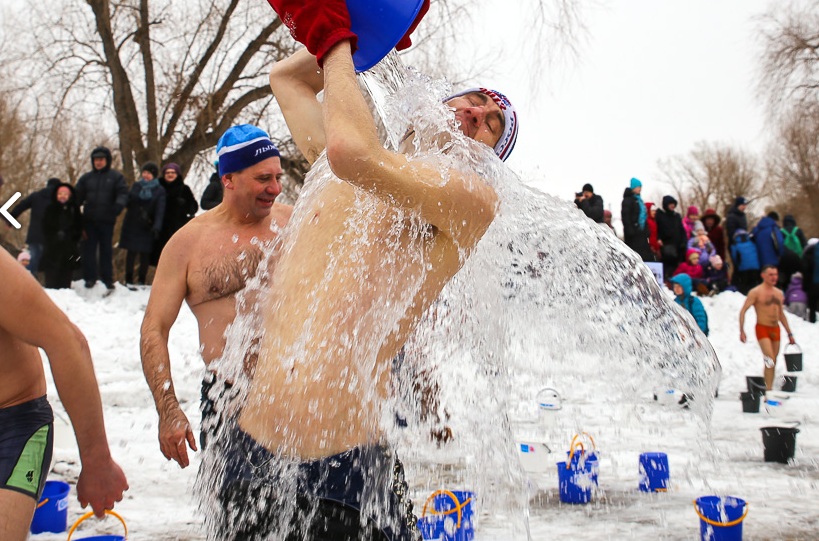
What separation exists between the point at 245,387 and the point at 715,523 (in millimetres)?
2700

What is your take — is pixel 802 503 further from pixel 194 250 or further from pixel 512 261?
pixel 194 250

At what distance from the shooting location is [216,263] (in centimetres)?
287

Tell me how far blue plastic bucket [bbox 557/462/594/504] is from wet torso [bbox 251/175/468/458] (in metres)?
3.20

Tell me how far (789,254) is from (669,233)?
8.74ft

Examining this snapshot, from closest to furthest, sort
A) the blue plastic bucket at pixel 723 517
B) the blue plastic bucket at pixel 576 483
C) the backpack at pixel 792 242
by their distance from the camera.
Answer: the blue plastic bucket at pixel 723 517
the blue plastic bucket at pixel 576 483
the backpack at pixel 792 242

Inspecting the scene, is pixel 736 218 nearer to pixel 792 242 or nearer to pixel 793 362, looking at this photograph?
pixel 792 242

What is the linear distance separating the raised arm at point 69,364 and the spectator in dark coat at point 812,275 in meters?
13.1

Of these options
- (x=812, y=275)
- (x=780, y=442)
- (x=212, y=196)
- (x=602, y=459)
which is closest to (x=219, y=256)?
(x=602, y=459)

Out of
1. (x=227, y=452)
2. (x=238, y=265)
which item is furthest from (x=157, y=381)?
(x=227, y=452)

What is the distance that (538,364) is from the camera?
11.1 m

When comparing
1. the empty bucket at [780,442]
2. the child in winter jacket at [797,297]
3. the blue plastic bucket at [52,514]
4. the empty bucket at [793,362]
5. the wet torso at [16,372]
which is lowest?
the blue plastic bucket at [52,514]

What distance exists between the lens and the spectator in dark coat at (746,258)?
12898 millimetres

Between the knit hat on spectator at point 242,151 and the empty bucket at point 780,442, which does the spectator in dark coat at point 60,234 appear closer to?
the knit hat on spectator at point 242,151

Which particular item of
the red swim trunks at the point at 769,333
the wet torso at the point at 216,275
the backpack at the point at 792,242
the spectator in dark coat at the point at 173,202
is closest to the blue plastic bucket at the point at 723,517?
the wet torso at the point at 216,275
